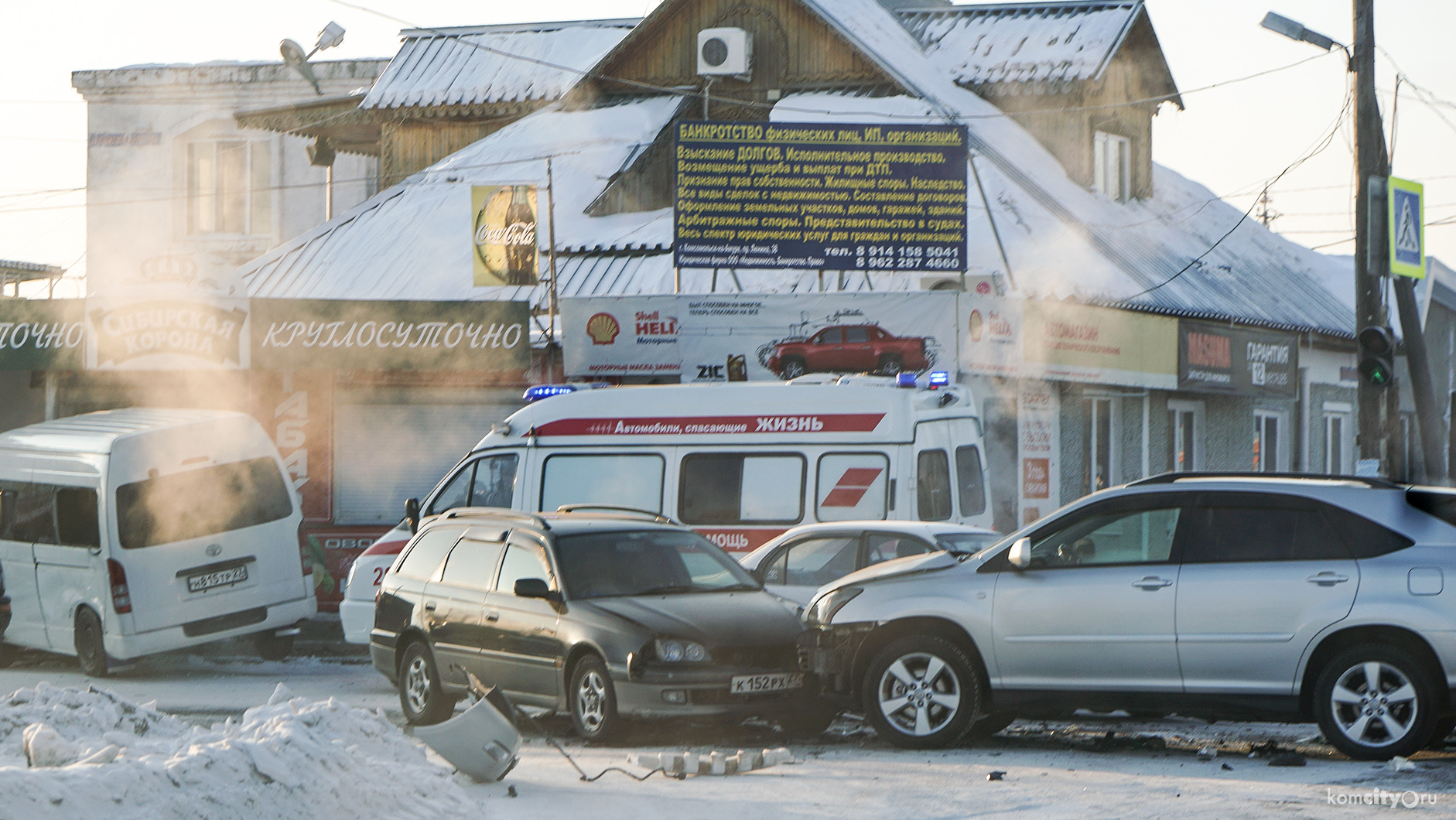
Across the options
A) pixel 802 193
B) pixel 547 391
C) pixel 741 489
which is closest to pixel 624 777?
pixel 741 489

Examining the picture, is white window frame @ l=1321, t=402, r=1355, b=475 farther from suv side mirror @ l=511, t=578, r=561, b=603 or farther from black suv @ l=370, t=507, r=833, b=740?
suv side mirror @ l=511, t=578, r=561, b=603

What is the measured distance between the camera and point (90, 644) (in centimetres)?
1507

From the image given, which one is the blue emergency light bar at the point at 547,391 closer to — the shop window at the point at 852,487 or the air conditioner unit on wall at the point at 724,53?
the shop window at the point at 852,487

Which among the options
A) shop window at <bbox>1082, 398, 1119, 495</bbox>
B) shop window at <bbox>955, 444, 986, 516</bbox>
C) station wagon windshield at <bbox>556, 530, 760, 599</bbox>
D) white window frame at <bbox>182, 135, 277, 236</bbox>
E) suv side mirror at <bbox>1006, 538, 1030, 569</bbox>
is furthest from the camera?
white window frame at <bbox>182, 135, 277, 236</bbox>

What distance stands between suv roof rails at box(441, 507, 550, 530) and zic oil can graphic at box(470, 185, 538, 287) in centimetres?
1006

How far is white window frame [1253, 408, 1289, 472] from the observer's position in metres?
28.5

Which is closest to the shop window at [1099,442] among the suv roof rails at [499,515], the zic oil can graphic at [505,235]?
the zic oil can graphic at [505,235]

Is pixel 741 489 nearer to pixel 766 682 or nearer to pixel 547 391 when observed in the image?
pixel 547 391

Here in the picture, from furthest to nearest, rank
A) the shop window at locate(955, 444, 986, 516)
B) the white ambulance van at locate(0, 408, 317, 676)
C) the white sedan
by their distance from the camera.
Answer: the white ambulance van at locate(0, 408, 317, 676)
the shop window at locate(955, 444, 986, 516)
the white sedan

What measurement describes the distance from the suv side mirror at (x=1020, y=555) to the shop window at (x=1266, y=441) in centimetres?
1999

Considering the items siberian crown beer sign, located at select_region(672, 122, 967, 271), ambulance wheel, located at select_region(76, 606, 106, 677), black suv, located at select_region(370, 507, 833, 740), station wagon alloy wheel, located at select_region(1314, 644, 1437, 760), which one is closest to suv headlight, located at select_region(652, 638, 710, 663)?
black suv, located at select_region(370, 507, 833, 740)

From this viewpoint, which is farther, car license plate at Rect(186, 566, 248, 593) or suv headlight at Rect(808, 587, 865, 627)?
car license plate at Rect(186, 566, 248, 593)

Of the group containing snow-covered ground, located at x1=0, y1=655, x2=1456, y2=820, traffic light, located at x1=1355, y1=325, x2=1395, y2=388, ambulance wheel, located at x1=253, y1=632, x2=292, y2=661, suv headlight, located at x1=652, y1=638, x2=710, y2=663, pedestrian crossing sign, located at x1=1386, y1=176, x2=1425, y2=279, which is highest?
pedestrian crossing sign, located at x1=1386, y1=176, x2=1425, y2=279

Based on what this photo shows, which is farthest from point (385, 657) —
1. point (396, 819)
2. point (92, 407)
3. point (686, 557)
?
point (92, 407)
